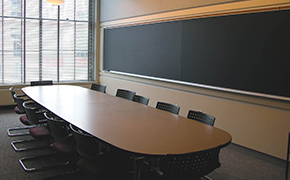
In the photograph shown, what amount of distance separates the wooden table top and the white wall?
1530 mm

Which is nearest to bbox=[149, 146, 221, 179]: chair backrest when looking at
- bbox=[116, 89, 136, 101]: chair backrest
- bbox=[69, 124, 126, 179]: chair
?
bbox=[69, 124, 126, 179]: chair

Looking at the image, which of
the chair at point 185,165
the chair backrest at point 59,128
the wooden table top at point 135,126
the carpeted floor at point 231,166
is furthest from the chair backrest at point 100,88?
the chair at point 185,165

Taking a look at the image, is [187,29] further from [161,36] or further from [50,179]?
[50,179]

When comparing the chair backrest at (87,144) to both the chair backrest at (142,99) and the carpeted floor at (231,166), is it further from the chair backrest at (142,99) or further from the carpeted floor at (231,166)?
the chair backrest at (142,99)

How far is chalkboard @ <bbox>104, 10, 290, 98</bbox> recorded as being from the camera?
4.20 m

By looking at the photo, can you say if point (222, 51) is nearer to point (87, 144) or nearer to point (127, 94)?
point (127, 94)

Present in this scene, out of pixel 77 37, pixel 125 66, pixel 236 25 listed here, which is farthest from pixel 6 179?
pixel 77 37

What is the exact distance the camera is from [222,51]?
4973 mm

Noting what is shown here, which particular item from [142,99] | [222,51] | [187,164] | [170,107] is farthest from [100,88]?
[187,164]

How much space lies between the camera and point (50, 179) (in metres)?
3.61

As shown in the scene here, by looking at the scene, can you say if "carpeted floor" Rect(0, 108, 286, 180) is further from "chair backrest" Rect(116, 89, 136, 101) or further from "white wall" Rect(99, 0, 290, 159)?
"chair backrest" Rect(116, 89, 136, 101)

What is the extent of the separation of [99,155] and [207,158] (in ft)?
3.81

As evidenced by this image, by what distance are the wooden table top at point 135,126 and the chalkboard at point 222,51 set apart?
1.57m

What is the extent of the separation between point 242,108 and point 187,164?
2.64m
